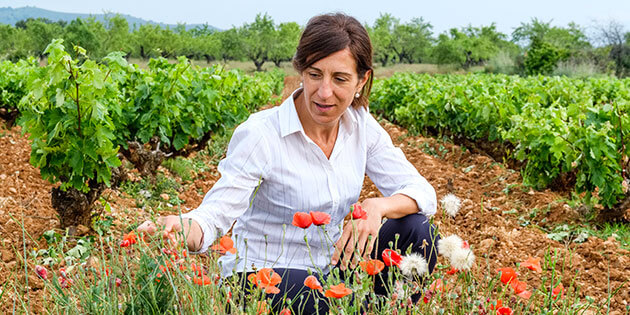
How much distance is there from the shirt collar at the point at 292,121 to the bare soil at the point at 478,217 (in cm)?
69

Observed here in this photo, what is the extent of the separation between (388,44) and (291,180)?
229ft

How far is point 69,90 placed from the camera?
3422 millimetres

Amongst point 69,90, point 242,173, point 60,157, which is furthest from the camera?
point 60,157

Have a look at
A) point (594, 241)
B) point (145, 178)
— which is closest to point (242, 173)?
point (594, 241)

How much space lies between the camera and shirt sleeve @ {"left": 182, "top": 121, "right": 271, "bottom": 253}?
1.85m

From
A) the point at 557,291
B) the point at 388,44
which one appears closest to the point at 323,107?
the point at 557,291

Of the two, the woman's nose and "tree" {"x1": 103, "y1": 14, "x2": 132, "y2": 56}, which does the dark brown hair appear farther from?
"tree" {"x1": 103, "y1": 14, "x2": 132, "y2": 56}

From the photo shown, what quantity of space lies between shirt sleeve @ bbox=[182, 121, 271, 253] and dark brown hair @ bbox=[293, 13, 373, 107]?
0.33 m

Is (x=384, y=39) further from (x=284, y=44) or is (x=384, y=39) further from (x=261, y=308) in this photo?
(x=261, y=308)

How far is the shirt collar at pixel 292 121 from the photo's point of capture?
2258 millimetres

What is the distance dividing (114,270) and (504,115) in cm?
559

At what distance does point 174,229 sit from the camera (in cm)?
150

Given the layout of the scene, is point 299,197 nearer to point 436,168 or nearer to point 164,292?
point 164,292

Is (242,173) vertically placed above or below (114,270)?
above
